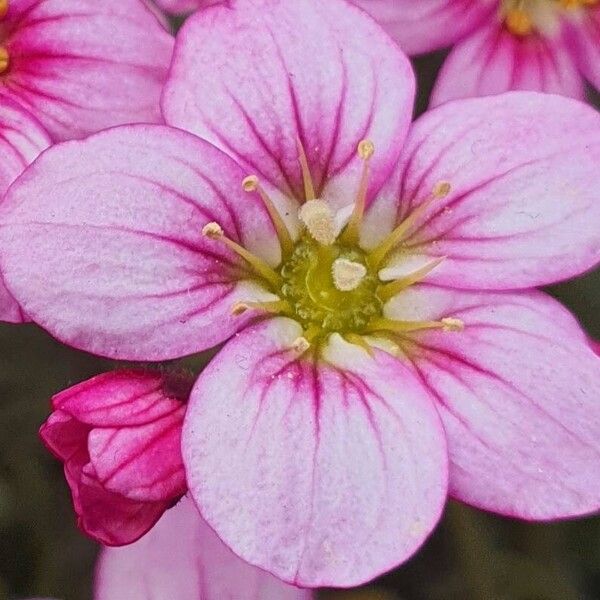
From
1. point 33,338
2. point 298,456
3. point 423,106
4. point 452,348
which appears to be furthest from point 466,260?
point 33,338

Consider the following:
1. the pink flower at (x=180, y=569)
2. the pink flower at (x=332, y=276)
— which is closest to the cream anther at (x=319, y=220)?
the pink flower at (x=332, y=276)

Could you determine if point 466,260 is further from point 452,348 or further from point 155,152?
A: point 155,152

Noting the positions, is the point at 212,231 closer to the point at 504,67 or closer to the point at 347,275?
the point at 347,275

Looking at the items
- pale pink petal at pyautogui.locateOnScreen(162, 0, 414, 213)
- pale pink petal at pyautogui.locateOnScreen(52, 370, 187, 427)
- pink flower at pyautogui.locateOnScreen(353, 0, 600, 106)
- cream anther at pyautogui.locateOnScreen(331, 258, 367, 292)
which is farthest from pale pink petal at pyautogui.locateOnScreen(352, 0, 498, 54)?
pale pink petal at pyautogui.locateOnScreen(52, 370, 187, 427)

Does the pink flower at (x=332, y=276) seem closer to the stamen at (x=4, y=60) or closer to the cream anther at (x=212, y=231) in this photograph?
the cream anther at (x=212, y=231)

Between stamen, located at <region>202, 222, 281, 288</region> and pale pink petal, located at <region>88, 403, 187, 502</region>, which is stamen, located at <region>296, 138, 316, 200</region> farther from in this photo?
pale pink petal, located at <region>88, 403, 187, 502</region>

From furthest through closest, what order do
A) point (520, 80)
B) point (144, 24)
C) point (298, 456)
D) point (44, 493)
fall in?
point (44, 493) < point (520, 80) < point (144, 24) < point (298, 456)
